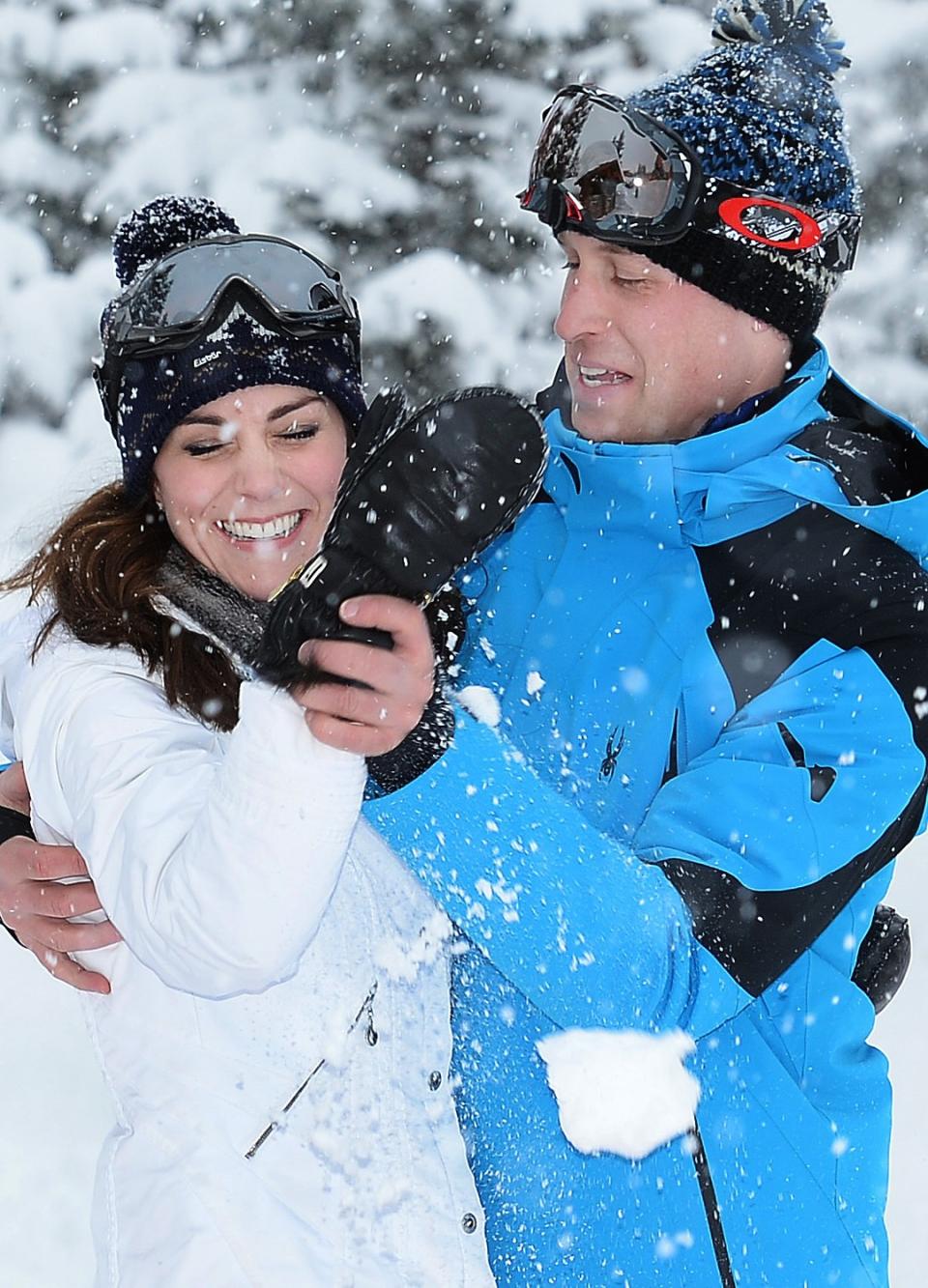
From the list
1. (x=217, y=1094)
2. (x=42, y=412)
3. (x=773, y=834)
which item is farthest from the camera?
(x=42, y=412)

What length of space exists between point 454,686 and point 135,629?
0.53 m

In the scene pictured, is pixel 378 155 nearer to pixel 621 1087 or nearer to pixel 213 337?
pixel 213 337

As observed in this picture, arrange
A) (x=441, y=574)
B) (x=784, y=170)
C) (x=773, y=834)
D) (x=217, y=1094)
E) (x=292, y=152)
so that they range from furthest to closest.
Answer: (x=292, y=152)
(x=784, y=170)
(x=217, y=1094)
(x=773, y=834)
(x=441, y=574)

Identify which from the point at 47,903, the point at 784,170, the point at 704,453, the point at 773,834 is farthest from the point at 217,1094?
the point at 784,170

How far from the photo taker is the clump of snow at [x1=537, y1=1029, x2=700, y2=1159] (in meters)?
1.73

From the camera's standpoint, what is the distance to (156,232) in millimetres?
2451

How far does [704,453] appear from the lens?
2.06 meters

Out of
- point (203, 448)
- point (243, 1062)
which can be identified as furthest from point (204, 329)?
point (243, 1062)

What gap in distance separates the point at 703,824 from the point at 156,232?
1.44 metres

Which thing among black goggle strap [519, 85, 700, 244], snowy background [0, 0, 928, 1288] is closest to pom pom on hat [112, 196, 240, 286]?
black goggle strap [519, 85, 700, 244]

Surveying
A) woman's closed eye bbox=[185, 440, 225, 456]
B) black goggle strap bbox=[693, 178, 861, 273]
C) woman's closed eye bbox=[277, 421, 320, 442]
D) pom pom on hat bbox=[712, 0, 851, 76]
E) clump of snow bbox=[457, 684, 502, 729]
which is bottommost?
clump of snow bbox=[457, 684, 502, 729]

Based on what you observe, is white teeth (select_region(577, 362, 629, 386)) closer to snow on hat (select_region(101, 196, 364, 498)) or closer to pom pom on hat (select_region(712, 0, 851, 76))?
snow on hat (select_region(101, 196, 364, 498))

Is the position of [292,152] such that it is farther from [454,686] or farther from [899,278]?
[454,686]

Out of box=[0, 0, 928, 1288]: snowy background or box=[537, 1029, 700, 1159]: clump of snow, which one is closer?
box=[537, 1029, 700, 1159]: clump of snow
